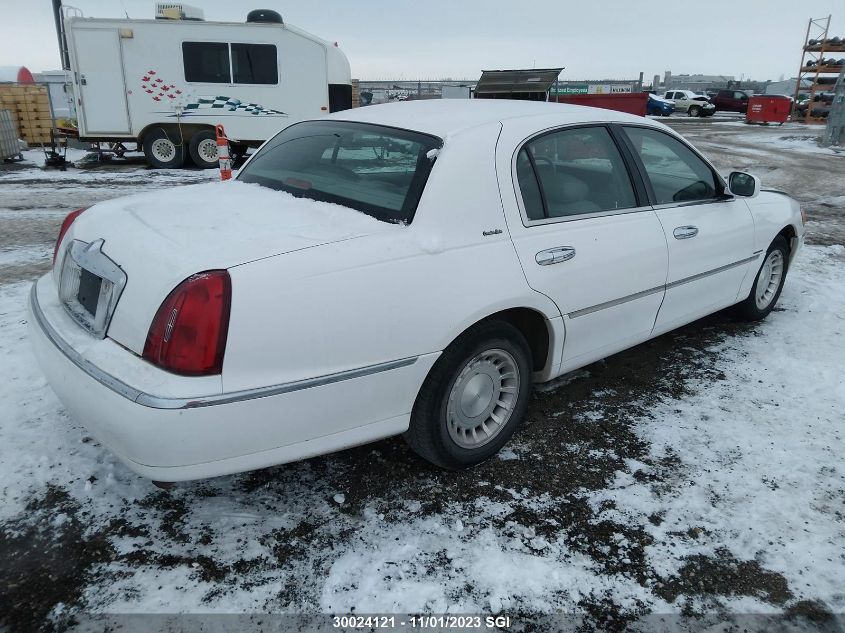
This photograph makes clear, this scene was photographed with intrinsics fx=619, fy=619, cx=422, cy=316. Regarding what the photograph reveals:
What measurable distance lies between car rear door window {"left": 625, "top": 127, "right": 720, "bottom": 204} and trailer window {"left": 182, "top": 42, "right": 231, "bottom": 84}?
37.2ft

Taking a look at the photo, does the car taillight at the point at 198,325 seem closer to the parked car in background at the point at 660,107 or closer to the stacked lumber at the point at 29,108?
the stacked lumber at the point at 29,108

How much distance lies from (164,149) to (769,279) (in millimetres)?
12331

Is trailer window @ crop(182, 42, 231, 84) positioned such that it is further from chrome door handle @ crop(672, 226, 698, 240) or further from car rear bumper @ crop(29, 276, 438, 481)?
car rear bumper @ crop(29, 276, 438, 481)

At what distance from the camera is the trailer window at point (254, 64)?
508 inches

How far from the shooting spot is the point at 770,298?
498 centimetres

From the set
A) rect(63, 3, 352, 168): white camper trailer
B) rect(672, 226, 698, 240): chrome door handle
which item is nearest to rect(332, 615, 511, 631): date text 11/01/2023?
rect(672, 226, 698, 240): chrome door handle

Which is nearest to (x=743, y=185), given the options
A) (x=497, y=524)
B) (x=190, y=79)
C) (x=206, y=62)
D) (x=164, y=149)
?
(x=497, y=524)

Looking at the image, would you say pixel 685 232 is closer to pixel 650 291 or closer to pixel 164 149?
pixel 650 291

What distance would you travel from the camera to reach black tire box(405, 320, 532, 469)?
102 inches

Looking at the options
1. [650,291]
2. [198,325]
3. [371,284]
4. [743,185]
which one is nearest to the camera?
[198,325]

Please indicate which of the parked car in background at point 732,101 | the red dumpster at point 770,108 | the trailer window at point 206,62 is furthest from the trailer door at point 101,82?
the parked car in background at point 732,101

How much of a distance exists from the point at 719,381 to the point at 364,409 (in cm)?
261

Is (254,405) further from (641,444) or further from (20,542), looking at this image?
(641,444)

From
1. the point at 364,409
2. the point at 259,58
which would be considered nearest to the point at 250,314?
the point at 364,409
